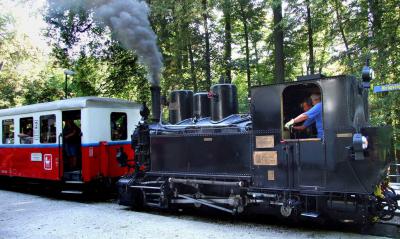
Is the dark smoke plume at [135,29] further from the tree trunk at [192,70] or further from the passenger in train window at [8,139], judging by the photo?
the tree trunk at [192,70]

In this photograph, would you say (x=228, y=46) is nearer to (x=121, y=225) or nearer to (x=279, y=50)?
(x=279, y=50)

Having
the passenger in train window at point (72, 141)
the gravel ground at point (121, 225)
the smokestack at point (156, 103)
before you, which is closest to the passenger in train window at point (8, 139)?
the passenger in train window at point (72, 141)

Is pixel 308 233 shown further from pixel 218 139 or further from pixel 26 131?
pixel 26 131

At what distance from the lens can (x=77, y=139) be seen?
11.3m

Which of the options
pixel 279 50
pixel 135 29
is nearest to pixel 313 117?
pixel 135 29

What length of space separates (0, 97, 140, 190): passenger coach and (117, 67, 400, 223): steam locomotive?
5.92 feet

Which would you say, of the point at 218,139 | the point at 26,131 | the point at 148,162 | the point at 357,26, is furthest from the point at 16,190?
the point at 357,26

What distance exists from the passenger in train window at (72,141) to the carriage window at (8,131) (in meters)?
2.84

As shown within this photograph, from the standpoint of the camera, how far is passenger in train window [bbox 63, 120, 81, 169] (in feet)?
36.2

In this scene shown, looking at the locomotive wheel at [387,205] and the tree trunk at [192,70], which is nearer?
the locomotive wheel at [387,205]

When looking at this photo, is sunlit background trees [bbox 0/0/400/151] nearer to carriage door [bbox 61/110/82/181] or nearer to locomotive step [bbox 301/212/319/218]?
locomotive step [bbox 301/212/319/218]

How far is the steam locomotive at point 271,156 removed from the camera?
6.00m

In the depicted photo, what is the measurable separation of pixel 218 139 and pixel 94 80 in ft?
55.5

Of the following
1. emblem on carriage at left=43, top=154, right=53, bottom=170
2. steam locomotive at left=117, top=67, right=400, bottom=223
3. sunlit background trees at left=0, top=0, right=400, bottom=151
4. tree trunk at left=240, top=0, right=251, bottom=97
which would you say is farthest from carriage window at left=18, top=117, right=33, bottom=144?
tree trunk at left=240, top=0, right=251, bottom=97
